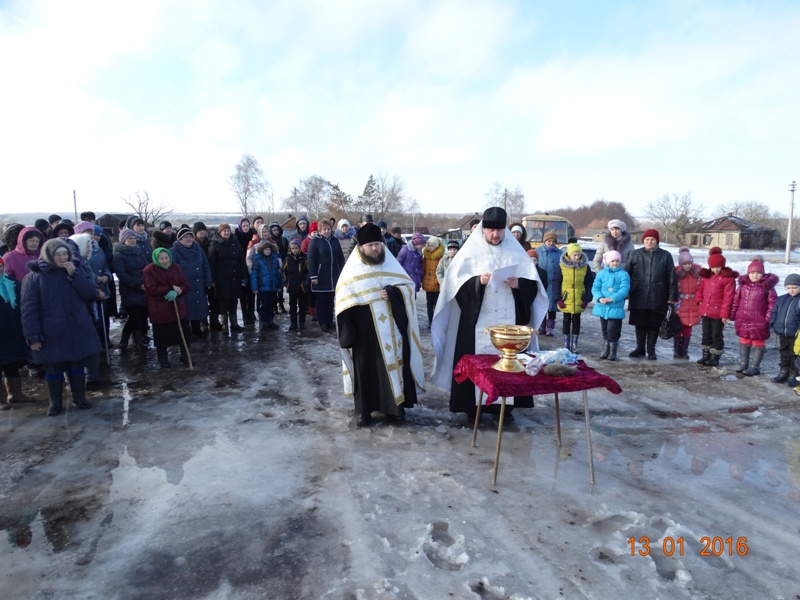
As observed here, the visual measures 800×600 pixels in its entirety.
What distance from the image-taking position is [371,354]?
15.9 feet

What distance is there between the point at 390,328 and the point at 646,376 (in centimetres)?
369

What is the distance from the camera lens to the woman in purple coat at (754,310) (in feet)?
21.0

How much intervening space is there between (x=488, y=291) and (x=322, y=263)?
15.4 ft

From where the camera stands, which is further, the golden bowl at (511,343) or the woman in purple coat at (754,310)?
the woman in purple coat at (754,310)

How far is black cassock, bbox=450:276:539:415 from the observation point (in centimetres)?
474

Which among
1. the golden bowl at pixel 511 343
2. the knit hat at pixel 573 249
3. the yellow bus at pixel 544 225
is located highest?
the yellow bus at pixel 544 225

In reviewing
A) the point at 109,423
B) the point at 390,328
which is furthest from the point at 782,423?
the point at 109,423

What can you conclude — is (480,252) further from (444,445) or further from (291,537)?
(291,537)

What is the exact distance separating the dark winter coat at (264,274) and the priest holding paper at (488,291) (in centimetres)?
517

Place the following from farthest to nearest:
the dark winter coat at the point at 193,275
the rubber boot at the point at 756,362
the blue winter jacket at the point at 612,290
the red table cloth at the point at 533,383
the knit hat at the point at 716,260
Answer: the dark winter coat at the point at 193,275 < the blue winter jacket at the point at 612,290 < the knit hat at the point at 716,260 < the rubber boot at the point at 756,362 < the red table cloth at the point at 533,383

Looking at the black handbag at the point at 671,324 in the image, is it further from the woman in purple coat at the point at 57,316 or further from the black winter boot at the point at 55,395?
the black winter boot at the point at 55,395

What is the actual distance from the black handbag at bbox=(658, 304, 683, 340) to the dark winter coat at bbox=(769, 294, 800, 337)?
1301mm

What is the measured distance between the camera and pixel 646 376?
6559 millimetres

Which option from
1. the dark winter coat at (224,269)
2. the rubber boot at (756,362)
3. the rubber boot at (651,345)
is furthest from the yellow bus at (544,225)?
the rubber boot at (756,362)
